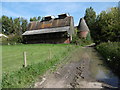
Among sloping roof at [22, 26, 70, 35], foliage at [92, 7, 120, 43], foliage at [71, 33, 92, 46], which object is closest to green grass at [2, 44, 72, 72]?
foliage at [92, 7, 120, 43]

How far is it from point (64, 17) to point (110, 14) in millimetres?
23382

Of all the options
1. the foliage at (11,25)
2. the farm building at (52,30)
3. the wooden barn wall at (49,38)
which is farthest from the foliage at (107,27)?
the foliage at (11,25)

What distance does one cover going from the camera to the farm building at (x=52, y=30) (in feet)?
132

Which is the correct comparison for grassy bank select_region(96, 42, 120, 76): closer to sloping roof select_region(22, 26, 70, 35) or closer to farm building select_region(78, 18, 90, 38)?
sloping roof select_region(22, 26, 70, 35)

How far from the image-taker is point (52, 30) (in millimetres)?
41688

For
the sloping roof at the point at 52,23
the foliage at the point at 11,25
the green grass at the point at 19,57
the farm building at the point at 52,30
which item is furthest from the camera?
the foliage at the point at 11,25

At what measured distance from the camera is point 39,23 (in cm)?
4828

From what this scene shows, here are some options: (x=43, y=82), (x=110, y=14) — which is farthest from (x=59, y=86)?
(x=110, y=14)

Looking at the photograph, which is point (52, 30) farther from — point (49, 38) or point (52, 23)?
point (52, 23)

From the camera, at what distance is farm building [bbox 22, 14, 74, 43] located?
40.4m

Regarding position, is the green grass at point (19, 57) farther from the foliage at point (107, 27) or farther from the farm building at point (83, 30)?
the farm building at point (83, 30)

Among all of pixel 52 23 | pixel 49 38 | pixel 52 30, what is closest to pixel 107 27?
pixel 52 30

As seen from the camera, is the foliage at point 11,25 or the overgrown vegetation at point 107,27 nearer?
the overgrown vegetation at point 107,27

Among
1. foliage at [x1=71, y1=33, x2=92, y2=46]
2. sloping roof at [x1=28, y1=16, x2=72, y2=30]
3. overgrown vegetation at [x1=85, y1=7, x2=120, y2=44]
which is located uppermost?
sloping roof at [x1=28, y1=16, x2=72, y2=30]
